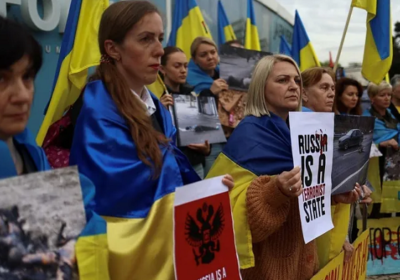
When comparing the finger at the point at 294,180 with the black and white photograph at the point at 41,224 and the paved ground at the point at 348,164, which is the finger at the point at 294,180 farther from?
the black and white photograph at the point at 41,224

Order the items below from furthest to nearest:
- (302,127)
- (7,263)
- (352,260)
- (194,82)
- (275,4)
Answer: (275,4), (194,82), (352,260), (302,127), (7,263)

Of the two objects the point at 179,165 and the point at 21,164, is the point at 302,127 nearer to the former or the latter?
the point at 179,165

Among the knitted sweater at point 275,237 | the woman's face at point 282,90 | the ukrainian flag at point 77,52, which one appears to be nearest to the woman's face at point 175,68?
the ukrainian flag at point 77,52

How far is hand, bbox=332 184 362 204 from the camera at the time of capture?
300cm

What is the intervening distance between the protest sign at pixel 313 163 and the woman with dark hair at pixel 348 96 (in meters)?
1.97

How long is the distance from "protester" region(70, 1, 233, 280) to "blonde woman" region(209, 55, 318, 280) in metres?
0.41

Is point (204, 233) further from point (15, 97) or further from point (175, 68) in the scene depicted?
point (175, 68)

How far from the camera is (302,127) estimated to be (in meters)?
2.45

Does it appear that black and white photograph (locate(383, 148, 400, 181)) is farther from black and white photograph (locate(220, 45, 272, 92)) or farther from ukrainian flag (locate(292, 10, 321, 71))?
black and white photograph (locate(220, 45, 272, 92))

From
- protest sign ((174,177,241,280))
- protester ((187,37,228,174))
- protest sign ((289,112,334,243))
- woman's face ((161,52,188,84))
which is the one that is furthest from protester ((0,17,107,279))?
protester ((187,37,228,174))

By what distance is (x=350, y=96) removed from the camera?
15.1ft

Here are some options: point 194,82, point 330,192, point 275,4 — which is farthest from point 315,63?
point 275,4

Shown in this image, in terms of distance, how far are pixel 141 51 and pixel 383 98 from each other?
4.48 meters

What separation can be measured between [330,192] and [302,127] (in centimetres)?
49
